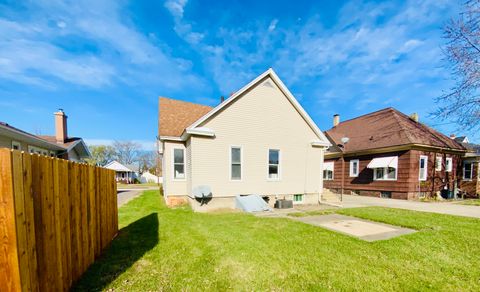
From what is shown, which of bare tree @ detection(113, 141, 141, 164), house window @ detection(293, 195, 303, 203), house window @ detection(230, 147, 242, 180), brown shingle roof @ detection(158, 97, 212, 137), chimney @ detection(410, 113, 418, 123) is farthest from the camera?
bare tree @ detection(113, 141, 141, 164)

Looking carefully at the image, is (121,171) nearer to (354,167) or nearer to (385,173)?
(354,167)

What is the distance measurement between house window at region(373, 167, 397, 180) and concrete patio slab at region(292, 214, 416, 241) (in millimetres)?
10158

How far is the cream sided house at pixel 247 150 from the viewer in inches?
398

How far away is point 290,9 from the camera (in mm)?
11406

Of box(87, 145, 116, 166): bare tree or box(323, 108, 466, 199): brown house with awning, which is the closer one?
box(323, 108, 466, 199): brown house with awning

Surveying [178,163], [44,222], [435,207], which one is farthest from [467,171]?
[44,222]

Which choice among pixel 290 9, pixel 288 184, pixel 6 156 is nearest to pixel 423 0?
pixel 290 9

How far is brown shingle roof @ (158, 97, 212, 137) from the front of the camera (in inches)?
462

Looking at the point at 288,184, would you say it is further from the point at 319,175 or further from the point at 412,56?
the point at 412,56

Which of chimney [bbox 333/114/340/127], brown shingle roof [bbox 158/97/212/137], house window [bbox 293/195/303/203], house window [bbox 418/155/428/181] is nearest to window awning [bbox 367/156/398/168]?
house window [bbox 418/155/428/181]

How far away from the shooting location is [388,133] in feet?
54.6

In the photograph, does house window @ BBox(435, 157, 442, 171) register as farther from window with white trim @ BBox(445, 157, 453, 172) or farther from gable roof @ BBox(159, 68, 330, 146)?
gable roof @ BBox(159, 68, 330, 146)

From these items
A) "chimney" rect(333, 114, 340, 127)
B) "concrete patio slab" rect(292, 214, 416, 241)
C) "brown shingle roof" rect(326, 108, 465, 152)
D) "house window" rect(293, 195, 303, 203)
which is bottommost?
"concrete patio slab" rect(292, 214, 416, 241)

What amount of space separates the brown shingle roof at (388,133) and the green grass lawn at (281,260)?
1087 centimetres
